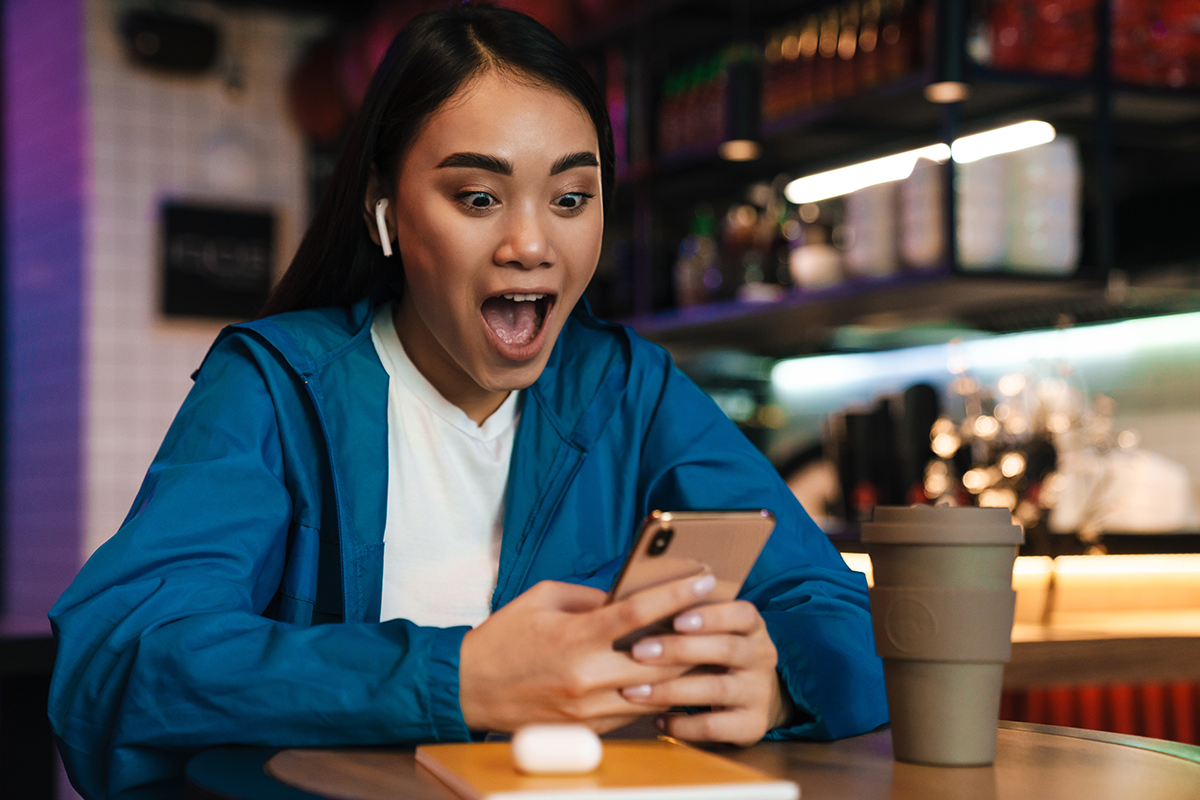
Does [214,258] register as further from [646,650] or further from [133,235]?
[646,650]

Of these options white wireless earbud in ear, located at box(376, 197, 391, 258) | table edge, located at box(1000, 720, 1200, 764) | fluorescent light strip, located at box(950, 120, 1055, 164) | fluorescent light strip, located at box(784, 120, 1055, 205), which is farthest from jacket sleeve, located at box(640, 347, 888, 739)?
fluorescent light strip, located at box(950, 120, 1055, 164)

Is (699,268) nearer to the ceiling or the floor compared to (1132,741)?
nearer to the ceiling

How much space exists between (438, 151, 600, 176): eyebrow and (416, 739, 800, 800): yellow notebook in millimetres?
595

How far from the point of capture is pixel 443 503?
53.0 inches

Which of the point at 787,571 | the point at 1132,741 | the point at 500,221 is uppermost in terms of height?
the point at 500,221

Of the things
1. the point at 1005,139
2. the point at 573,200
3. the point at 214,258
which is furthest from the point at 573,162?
the point at 214,258

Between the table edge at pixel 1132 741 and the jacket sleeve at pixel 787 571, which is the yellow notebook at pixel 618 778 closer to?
the jacket sleeve at pixel 787 571

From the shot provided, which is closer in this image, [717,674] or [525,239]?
[717,674]

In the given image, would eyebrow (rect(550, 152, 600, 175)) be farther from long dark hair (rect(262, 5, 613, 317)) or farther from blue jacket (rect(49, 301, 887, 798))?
blue jacket (rect(49, 301, 887, 798))

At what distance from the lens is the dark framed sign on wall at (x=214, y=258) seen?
5230 mm

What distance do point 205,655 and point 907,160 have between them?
2.89 metres

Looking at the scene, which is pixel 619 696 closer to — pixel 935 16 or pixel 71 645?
pixel 71 645

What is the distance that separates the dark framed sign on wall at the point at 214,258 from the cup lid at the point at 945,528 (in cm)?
468

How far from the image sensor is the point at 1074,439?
260cm
